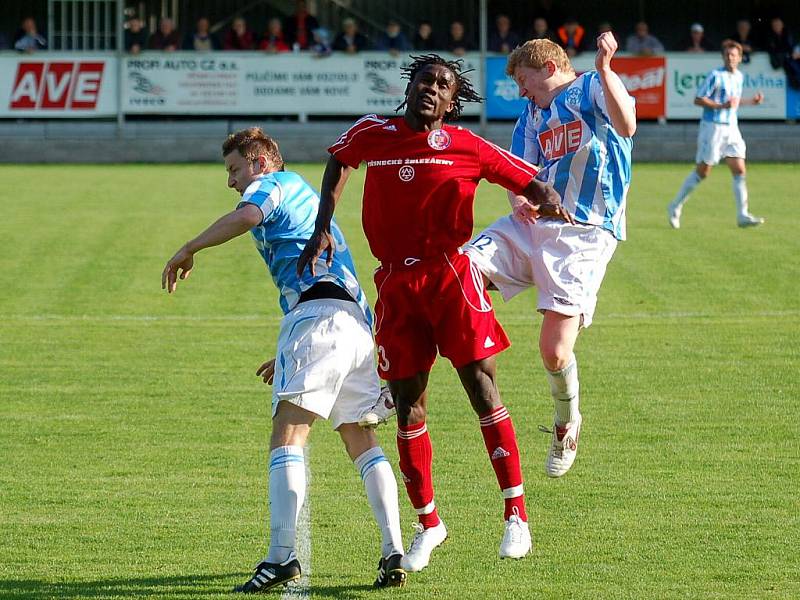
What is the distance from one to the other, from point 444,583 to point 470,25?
1195 inches

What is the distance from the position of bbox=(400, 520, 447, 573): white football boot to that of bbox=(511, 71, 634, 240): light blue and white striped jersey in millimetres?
1949

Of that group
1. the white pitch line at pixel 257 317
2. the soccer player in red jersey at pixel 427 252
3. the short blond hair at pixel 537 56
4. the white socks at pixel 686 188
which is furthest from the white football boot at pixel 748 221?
the soccer player in red jersey at pixel 427 252

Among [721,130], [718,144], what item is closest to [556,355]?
[718,144]

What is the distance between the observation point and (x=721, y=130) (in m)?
17.7

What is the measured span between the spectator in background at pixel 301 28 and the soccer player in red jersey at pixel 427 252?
25897 mm

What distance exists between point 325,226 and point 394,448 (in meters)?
2.50

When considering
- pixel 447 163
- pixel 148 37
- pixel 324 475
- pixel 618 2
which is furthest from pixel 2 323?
pixel 618 2

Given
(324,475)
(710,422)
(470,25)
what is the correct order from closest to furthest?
(324,475) < (710,422) < (470,25)

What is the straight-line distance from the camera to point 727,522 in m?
6.03

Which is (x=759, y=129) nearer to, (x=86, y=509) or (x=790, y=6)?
(x=790, y=6)

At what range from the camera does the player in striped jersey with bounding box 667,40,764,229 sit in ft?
56.3

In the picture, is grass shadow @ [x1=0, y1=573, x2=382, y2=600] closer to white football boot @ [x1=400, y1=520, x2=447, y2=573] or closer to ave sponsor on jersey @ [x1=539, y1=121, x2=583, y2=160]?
white football boot @ [x1=400, y1=520, x2=447, y2=573]

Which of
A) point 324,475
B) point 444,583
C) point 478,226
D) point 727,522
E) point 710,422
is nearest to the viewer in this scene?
point 444,583

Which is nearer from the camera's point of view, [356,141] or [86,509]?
[356,141]
